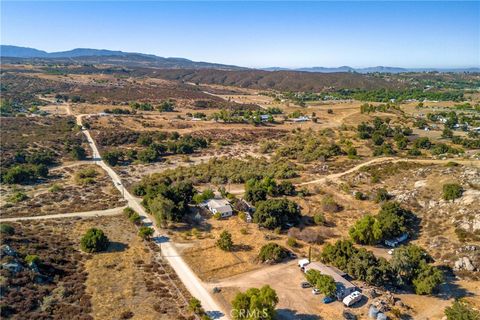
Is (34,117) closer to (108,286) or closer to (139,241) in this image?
(139,241)

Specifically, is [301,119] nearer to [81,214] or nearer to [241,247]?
[241,247]

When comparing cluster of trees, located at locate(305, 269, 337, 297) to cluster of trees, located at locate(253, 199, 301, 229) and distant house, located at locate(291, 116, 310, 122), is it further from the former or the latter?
distant house, located at locate(291, 116, 310, 122)

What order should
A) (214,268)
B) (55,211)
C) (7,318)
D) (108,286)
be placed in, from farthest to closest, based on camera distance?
(55,211) < (214,268) < (108,286) < (7,318)

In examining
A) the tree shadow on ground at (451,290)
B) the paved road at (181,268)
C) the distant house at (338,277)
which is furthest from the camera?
the tree shadow on ground at (451,290)

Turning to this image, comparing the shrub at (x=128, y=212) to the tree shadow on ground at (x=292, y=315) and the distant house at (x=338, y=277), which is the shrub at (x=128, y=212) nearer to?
the distant house at (x=338, y=277)

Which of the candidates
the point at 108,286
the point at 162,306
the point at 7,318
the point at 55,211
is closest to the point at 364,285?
the point at 162,306

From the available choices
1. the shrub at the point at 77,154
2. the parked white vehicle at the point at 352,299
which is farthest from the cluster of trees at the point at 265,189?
the shrub at the point at 77,154

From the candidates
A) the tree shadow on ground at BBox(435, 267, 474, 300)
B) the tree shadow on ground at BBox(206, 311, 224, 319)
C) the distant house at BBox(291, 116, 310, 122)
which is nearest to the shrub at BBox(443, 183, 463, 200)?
the tree shadow on ground at BBox(435, 267, 474, 300)
